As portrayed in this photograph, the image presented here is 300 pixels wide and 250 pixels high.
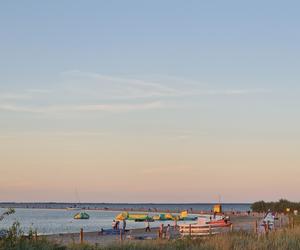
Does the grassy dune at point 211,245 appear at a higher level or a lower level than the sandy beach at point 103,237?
higher

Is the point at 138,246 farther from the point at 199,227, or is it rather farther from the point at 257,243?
the point at 199,227

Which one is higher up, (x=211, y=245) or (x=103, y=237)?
(x=211, y=245)

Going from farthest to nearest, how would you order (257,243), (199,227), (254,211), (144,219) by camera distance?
(254,211) < (144,219) < (199,227) < (257,243)

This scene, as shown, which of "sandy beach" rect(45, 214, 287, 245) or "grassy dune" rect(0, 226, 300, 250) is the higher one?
"grassy dune" rect(0, 226, 300, 250)

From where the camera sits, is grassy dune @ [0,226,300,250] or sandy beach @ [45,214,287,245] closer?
grassy dune @ [0,226,300,250]

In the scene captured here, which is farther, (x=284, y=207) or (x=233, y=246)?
(x=284, y=207)

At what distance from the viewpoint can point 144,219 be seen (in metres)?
102

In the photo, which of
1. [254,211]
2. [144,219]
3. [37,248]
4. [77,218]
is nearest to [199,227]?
[37,248]

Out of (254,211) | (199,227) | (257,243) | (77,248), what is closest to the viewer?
(77,248)

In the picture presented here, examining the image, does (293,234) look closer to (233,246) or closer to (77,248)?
(233,246)

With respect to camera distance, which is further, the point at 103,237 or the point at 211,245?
the point at 103,237

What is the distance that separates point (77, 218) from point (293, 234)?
10396cm

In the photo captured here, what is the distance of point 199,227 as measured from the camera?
44.8 m

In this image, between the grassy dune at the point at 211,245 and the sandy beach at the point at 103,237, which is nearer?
the grassy dune at the point at 211,245
